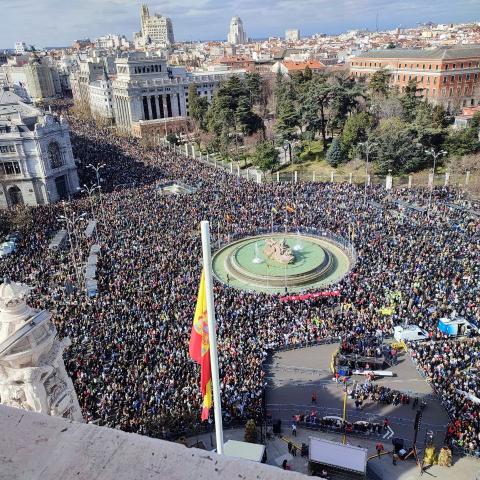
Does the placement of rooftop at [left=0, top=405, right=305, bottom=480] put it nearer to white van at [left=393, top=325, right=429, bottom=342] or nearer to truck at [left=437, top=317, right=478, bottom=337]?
white van at [left=393, top=325, right=429, bottom=342]

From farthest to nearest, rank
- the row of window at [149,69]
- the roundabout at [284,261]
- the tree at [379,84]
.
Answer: the row of window at [149,69]
the tree at [379,84]
the roundabout at [284,261]

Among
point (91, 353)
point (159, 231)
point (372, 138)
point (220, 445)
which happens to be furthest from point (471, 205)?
point (220, 445)

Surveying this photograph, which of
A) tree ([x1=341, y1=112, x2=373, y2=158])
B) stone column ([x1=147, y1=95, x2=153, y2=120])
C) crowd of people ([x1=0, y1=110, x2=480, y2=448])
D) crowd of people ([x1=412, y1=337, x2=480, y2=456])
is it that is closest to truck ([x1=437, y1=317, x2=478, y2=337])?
crowd of people ([x1=412, y1=337, x2=480, y2=456])

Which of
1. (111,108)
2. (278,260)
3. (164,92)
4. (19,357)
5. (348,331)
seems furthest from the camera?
(111,108)

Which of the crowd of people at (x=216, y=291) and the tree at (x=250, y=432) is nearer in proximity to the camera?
the tree at (x=250, y=432)

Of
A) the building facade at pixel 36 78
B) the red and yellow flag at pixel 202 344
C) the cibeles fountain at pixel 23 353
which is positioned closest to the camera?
the cibeles fountain at pixel 23 353

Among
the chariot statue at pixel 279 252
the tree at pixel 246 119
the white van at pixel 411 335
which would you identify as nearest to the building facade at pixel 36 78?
the tree at pixel 246 119

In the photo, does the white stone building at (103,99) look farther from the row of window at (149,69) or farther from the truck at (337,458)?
the truck at (337,458)

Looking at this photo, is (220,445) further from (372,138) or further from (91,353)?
(372,138)
